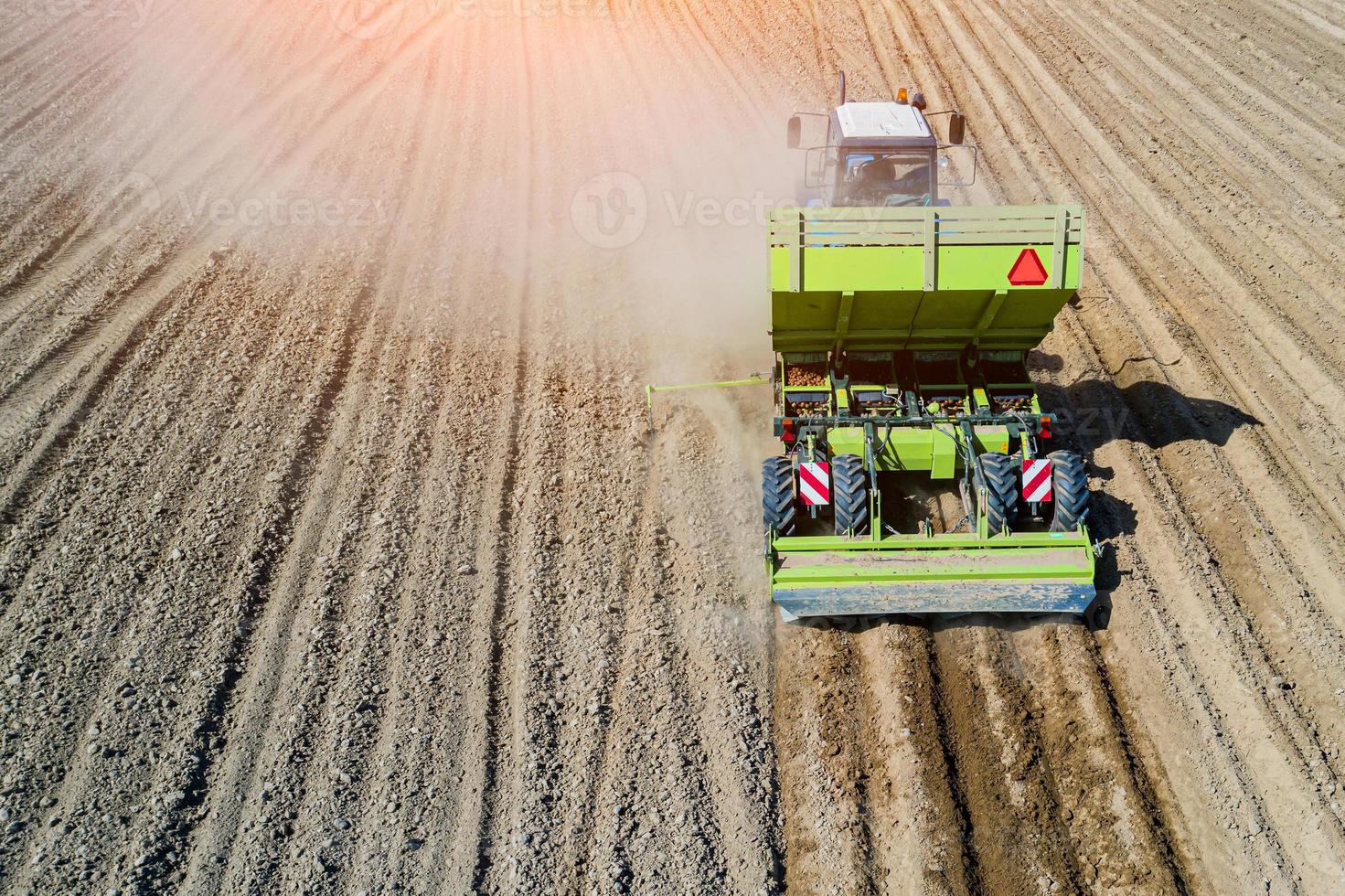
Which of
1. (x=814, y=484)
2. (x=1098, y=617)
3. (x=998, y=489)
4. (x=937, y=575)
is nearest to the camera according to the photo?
(x=937, y=575)

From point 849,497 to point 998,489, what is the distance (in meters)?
1.19

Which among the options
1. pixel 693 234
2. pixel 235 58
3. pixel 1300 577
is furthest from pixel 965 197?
pixel 235 58

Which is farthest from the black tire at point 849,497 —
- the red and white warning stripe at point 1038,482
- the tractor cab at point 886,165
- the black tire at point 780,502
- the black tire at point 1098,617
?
the tractor cab at point 886,165

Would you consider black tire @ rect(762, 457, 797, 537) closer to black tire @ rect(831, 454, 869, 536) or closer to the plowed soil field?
black tire @ rect(831, 454, 869, 536)

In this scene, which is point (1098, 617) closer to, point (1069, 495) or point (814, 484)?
point (1069, 495)

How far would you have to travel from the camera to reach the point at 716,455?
9133mm

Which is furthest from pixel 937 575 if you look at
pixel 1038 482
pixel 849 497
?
pixel 1038 482

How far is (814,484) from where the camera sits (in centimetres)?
750

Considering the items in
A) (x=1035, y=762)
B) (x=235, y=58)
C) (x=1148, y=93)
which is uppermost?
(x=235, y=58)

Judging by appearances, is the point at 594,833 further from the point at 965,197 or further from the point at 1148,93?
the point at 1148,93

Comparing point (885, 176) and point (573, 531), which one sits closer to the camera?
point (573, 531)

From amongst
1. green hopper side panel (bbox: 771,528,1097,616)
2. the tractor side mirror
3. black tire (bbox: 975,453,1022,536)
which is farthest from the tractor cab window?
green hopper side panel (bbox: 771,528,1097,616)

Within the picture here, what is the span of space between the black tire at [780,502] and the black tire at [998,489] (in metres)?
1.50

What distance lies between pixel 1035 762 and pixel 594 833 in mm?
2908
